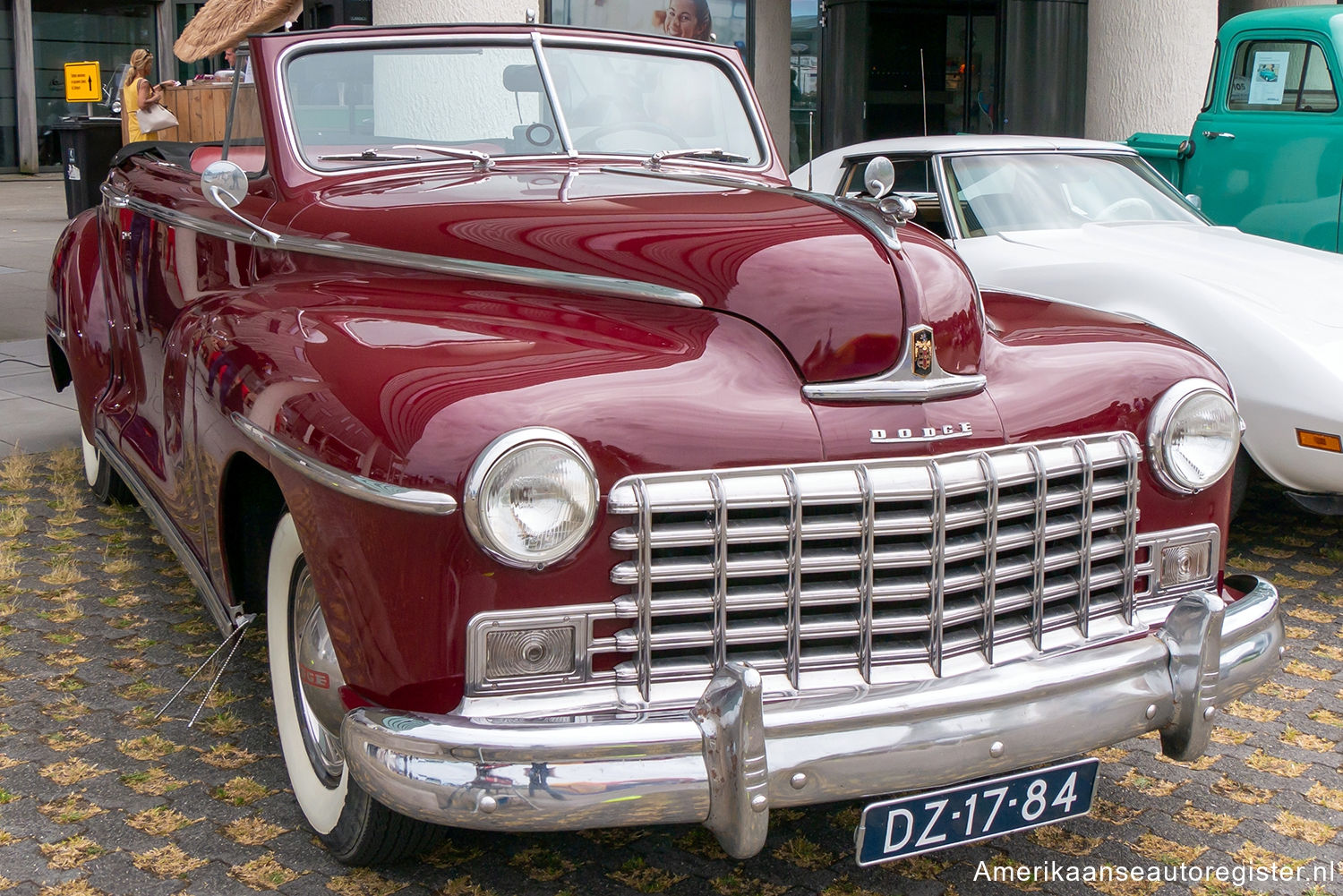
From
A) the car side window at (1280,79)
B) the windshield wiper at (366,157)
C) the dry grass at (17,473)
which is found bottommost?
the dry grass at (17,473)

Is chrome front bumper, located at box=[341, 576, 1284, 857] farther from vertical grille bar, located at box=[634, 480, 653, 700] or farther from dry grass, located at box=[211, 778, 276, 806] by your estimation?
dry grass, located at box=[211, 778, 276, 806]

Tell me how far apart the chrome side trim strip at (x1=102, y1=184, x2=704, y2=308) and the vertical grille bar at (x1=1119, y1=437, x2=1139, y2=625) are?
35.0 inches

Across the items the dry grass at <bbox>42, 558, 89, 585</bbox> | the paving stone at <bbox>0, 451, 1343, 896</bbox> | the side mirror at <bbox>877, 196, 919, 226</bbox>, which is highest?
the side mirror at <bbox>877, 196, 919, 226</bbox>

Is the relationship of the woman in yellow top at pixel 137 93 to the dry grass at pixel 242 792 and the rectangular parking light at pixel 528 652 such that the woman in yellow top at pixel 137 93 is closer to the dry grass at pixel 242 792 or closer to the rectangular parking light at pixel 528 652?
the dry grass at pixel 242 792

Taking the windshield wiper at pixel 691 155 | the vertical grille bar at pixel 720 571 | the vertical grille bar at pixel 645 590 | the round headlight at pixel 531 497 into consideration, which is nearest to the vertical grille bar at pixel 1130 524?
the vertical grille bar at pixel 720 571

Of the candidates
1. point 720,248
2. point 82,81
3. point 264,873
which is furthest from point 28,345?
point 82,81

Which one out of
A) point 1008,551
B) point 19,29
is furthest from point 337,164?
point 19,29

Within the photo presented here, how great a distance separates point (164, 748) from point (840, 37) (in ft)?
36.2

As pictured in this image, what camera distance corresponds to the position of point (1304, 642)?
4051mm

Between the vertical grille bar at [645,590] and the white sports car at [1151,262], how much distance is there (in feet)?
5.57

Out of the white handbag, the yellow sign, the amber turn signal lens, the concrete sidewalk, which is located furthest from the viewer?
the yellow sign

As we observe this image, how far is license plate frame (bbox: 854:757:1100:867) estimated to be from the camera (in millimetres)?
2287

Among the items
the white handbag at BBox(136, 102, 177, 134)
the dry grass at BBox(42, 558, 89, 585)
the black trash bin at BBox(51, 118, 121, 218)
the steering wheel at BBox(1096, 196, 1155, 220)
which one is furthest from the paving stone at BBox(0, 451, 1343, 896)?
the black trash bin at BBox(51, 118, 121, 218)

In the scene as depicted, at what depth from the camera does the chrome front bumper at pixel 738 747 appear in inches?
82.8
